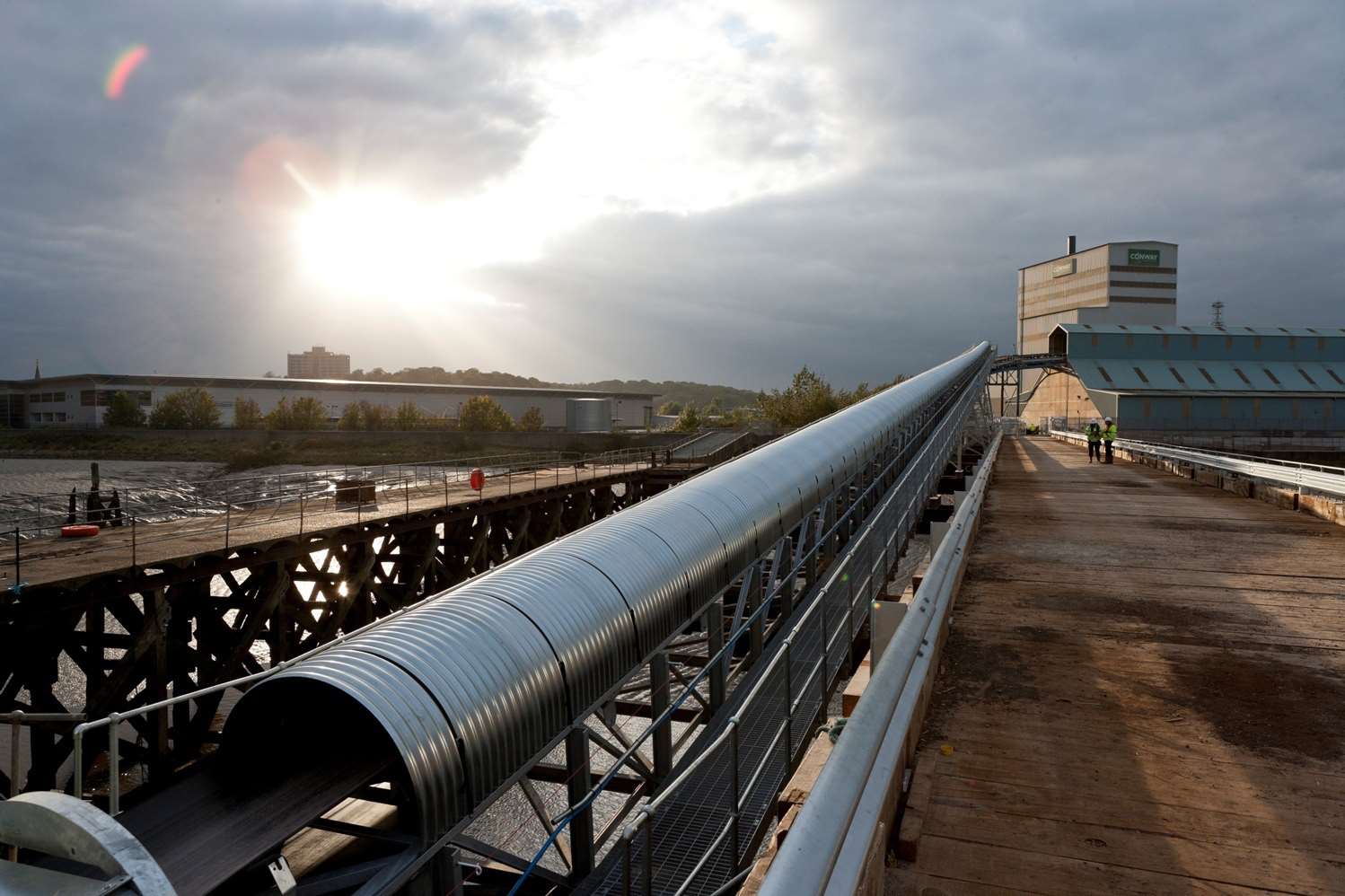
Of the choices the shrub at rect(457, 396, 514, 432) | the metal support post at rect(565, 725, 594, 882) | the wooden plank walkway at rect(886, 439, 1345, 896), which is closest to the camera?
the wooden plank walkway at rect(886, 439, 1345, 896)

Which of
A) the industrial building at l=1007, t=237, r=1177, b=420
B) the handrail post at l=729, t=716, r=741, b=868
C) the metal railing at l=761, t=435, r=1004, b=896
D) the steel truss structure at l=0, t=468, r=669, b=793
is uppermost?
the industrial building at l=1007, t=237, r=1177, b=420

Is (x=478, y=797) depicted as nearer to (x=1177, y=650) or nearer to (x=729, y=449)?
(x=1177, y=650)

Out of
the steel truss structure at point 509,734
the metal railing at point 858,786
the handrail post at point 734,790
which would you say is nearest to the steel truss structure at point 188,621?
the steel truss structure at point 509,734

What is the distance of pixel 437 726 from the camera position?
166 inches

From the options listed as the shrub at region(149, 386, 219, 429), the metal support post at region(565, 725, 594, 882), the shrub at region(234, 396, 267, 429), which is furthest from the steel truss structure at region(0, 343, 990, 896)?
the shrub at region(149, 386, 219, 429)

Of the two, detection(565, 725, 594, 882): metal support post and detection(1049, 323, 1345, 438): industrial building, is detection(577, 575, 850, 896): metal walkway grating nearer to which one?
detection(565, 725, 594, 882): metal support post

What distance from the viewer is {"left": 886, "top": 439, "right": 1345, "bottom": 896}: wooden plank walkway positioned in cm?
326

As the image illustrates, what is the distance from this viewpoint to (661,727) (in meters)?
6.40

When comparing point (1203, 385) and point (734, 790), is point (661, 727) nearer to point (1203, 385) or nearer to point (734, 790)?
point (734, 790)

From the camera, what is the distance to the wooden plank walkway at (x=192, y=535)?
13.0 m

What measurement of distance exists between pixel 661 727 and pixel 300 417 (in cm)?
7393

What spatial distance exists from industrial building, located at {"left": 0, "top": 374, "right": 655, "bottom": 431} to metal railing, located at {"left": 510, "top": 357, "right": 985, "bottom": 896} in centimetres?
6734

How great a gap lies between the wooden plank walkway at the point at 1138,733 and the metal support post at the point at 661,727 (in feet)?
7.65

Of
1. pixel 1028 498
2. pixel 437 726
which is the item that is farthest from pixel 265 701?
pixel 1028 498
